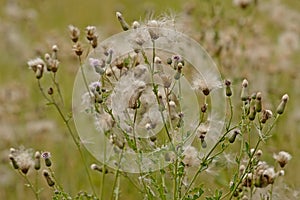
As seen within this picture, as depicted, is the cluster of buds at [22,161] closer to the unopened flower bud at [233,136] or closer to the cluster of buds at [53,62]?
the cluster of buds at [53,62]

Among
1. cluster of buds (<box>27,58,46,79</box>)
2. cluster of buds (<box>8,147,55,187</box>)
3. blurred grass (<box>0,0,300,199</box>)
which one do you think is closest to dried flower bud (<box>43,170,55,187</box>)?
cluster of buds (<box>8,147,55,187</box>)

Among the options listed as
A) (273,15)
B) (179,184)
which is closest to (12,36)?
(273,15)

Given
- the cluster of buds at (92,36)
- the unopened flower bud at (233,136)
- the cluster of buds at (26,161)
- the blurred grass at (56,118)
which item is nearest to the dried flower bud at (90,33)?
the cluster of buds at (92,36)

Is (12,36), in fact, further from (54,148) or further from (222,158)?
(222,158)

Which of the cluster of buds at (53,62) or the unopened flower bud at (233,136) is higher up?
the cluster of buds at (53,62)

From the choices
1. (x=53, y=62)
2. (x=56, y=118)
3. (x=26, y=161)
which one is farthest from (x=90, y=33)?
(x=56, y=118)

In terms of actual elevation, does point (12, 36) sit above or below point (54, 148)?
above

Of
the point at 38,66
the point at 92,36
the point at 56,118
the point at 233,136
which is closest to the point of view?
the point at 233,136

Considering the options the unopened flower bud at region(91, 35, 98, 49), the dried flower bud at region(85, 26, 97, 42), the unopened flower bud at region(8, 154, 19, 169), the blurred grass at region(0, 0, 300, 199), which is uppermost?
the blurred grass at region(0, 0, 300, 199)

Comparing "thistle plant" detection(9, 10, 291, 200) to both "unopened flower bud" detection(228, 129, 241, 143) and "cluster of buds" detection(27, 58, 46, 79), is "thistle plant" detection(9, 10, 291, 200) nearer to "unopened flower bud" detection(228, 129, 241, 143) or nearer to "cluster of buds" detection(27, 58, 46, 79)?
"unopened flower bud" detection(228, 129, 241, 143)

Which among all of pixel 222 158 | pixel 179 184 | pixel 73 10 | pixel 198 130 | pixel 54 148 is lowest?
pixel 179 184

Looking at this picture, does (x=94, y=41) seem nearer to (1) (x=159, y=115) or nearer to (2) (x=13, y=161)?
(1) (x=159, y=115)
